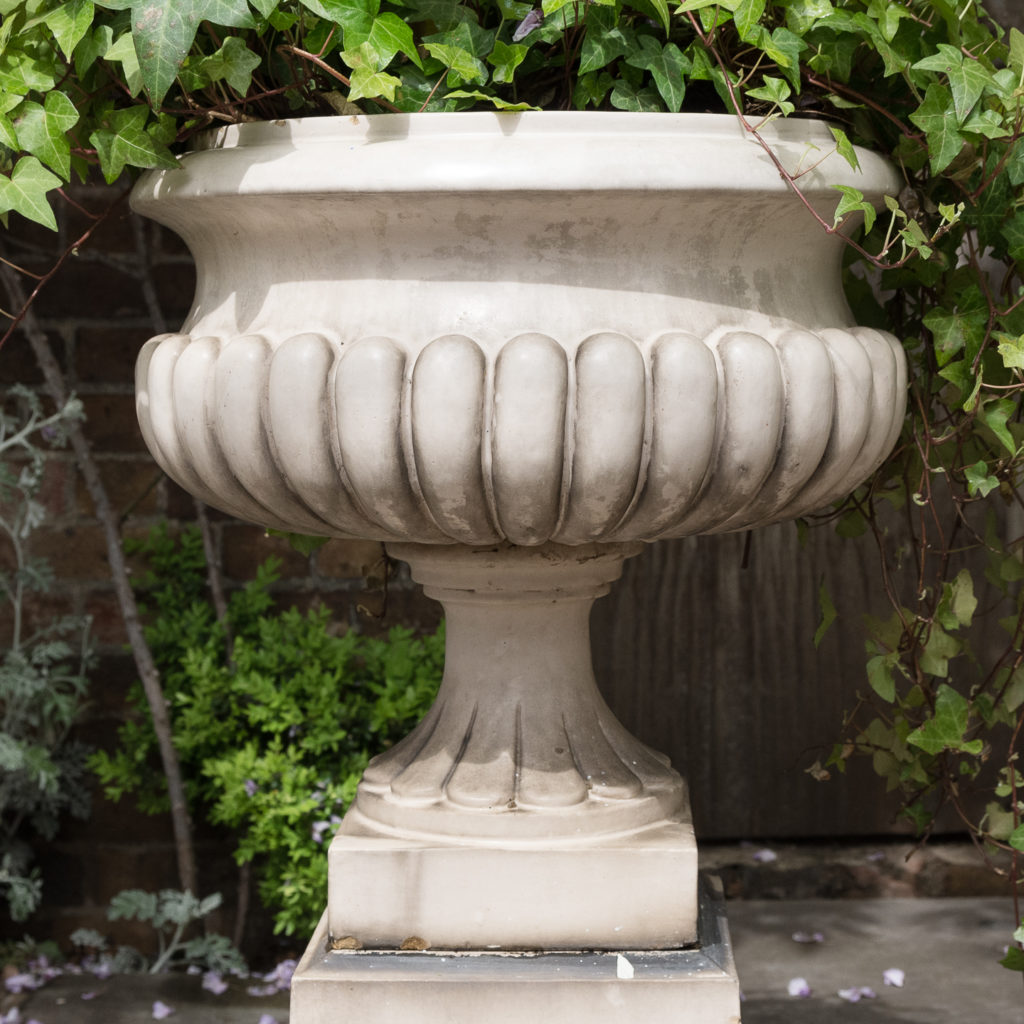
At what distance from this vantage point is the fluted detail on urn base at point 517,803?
111 cm

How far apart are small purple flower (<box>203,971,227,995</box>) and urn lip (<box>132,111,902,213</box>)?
3.86 feet

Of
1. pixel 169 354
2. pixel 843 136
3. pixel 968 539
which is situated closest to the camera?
pixel 843 136

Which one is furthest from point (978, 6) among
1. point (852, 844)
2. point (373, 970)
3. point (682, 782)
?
point (852, 844)

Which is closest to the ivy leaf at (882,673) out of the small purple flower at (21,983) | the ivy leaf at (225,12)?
the ivy leaf at (225,12)

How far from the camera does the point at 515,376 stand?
3.02 ft

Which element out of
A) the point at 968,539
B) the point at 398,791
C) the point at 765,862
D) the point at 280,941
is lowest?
the point at 280,941

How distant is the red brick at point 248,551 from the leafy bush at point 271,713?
1.9 inches

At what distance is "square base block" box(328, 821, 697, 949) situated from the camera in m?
1.11

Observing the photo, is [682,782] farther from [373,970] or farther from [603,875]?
[373,970]

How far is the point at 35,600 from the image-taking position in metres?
1.97

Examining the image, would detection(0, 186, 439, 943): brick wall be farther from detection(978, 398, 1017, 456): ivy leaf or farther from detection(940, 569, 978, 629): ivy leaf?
detection(978, 398, 1017, 456): ivy leaf

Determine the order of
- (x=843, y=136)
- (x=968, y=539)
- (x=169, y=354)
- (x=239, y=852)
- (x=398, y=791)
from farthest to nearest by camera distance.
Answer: (x=968, y=539)
(x=239, y=852)
(x=398, y=791)
(x=169, y=354)
(x=843, y=136)

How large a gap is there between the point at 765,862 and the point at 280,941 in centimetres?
77

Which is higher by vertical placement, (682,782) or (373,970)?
(682,782)
